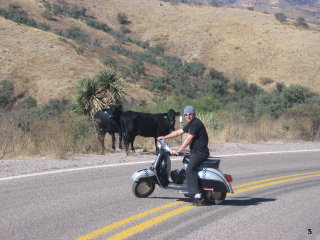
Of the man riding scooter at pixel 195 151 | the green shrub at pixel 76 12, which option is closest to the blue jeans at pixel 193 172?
the man riding scooter at pixel 195 151

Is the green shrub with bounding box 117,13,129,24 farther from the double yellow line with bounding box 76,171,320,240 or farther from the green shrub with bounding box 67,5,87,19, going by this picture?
the double yellow line with bounding box 76,171,320,240

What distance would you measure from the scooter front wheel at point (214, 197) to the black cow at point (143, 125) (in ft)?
20.7

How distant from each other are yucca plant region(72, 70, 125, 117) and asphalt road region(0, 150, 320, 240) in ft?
24.8

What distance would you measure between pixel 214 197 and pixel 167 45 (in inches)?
2898

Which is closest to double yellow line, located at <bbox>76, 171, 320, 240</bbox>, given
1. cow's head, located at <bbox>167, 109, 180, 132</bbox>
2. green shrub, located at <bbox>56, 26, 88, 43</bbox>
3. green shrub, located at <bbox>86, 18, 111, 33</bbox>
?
cow's head, located at <bbox>167, 109, 180, 132</bbox>

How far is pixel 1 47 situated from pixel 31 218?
44.3m

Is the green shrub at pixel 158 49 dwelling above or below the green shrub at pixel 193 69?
above

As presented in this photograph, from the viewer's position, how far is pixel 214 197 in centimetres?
903

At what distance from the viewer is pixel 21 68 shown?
46.0m

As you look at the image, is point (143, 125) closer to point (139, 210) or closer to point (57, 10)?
point (139, 210)

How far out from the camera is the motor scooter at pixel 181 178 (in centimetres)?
871

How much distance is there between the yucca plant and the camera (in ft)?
63.8

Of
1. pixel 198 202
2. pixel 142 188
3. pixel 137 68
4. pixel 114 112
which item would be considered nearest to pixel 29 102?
pixel 137 68

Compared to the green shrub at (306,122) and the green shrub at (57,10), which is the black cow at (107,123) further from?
the green shrub at (57,10)
